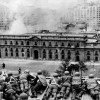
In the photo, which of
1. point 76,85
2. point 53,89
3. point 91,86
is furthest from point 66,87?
point 91,86

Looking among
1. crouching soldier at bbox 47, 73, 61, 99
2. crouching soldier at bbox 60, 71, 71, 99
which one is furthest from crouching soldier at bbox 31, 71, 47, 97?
crouching soldier at bbox 60, 71, 71, 99

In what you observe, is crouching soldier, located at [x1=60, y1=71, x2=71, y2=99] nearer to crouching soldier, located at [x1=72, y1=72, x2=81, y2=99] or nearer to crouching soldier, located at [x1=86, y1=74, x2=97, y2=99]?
crouching soldier, located at [x1=72, y1=72, x2=81, y2=99]

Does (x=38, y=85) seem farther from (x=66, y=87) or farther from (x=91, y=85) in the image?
(x=91, y=85)

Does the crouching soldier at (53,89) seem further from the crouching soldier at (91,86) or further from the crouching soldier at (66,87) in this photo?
the crouching soldier at (91,86)

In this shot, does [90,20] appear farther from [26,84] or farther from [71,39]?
[26,84]

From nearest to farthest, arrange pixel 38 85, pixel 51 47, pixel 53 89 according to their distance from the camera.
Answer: pixel 53 89, pixel 38 85, pixel 51 47

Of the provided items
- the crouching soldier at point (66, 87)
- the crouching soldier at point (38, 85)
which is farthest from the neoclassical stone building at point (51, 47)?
the crouching soldier at point (66, 87)

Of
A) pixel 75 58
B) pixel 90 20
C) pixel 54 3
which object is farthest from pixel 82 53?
pixel 90 20

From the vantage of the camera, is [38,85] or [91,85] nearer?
[91,85]
